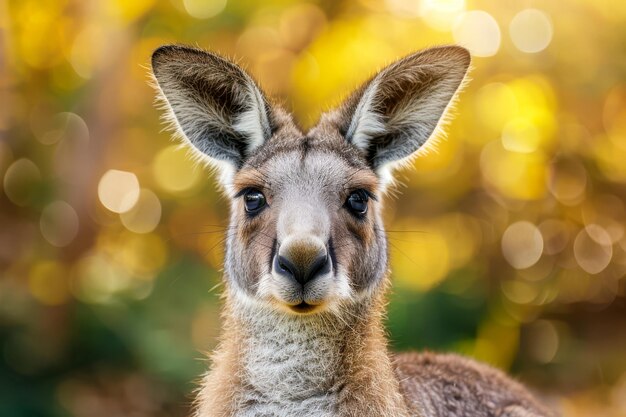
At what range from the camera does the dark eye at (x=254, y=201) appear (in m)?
5.03

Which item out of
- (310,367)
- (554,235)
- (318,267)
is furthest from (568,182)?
(318,267)

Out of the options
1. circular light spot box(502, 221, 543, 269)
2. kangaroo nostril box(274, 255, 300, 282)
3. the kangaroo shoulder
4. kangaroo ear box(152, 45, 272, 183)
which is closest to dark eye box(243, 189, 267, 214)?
kangaroo ear box(152, 45, 272, 183)

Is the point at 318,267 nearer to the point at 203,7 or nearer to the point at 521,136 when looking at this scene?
the point at 521,136

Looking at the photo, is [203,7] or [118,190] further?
[118,190]

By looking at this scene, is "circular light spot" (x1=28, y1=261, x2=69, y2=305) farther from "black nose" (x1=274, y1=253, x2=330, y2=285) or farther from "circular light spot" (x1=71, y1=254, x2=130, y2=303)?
"black nose" (x1=274, y1=253, x2=330, y2=285)

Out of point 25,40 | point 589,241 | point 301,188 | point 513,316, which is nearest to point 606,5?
point 589,241

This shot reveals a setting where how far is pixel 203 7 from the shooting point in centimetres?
1463

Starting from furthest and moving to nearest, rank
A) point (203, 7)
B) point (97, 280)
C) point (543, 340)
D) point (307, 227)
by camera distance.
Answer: point (543, 340) < point (203, 7) < point (97, 280) < point (307, 227)

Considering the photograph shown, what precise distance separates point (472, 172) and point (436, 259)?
1576 mm

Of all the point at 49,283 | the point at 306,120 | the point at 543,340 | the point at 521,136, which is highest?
the point at 521,136

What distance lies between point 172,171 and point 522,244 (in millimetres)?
6066

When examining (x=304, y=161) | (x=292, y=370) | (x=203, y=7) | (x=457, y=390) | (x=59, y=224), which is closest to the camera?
(x=292, y=370)

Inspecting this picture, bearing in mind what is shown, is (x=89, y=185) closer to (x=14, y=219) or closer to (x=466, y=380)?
(x=14, y=219)

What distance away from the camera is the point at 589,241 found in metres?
15.3
